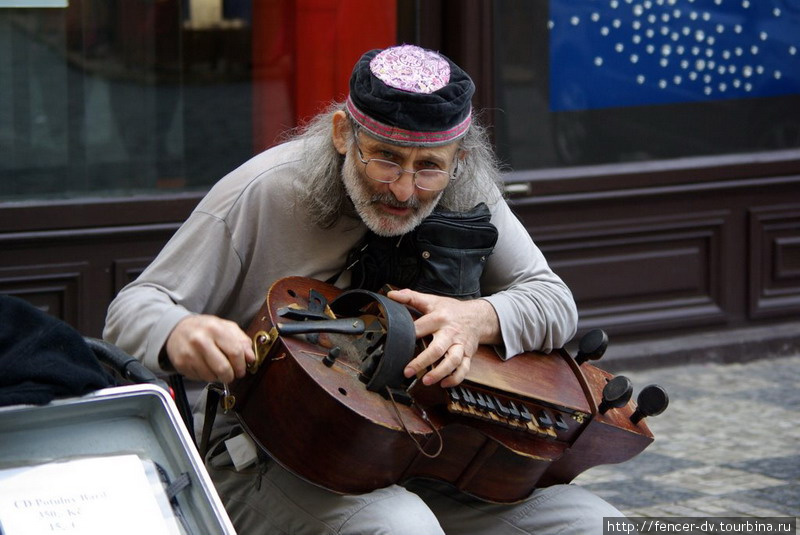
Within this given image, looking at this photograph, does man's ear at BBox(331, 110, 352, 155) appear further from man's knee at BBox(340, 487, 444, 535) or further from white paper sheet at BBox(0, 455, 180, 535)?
white paper sheet at BBox(0, 455, 180, 535)

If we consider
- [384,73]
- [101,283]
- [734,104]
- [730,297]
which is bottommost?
[730,297]

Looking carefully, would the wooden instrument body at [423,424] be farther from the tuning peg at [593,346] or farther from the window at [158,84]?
the window at [158,84]

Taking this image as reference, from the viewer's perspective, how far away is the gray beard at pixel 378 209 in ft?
8.33

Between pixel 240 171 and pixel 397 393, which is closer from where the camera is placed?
pixel 397 393

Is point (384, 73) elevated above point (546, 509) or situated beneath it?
elevated above

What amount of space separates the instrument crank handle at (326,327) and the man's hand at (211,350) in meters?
0.07

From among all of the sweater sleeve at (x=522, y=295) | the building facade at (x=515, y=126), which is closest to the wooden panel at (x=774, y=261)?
the building facade at (x=515, y=126)

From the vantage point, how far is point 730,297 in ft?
18.8

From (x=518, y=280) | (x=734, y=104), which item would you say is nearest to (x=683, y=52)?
(x=734, y=104)

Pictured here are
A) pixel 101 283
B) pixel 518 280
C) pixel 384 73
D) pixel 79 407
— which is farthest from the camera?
pixel 101 283

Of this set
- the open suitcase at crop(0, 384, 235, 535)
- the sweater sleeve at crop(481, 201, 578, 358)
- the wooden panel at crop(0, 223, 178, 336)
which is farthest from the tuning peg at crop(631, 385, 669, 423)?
the wooden panel at crop(0, 223, 178, 336)

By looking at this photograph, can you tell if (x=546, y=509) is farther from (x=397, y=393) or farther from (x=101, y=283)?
(x=101, y=283)

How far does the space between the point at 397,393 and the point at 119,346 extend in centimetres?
54

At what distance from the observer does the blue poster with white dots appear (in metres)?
5.48
